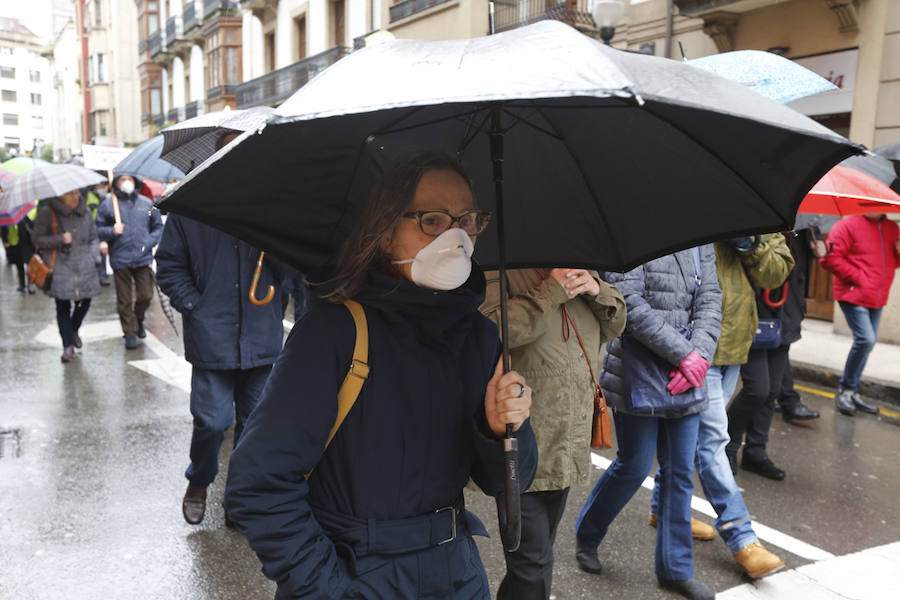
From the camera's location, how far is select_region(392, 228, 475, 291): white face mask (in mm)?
1791

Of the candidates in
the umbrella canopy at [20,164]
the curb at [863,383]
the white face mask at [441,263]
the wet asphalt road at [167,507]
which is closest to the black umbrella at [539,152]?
the white face mask at [441,263]

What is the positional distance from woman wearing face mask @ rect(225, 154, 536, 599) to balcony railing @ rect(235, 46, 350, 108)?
22024 mm

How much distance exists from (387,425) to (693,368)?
6.76 feet

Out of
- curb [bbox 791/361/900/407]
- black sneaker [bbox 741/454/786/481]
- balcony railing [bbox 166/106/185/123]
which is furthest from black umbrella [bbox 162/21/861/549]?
balcony railing [bbox 166/106/185/123]

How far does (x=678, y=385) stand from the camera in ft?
11.3

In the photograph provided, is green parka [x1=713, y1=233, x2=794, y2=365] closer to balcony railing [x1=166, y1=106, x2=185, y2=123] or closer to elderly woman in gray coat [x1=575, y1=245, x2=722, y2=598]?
elderly woman in gray coat [x1=575, y1=245, x2=722, y2=598]

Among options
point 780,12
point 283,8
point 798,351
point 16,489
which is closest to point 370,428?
point 16,489

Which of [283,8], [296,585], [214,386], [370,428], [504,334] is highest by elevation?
[283,8]

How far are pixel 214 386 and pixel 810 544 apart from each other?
3.13 metres

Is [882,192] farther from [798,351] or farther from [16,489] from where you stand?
[798,351]

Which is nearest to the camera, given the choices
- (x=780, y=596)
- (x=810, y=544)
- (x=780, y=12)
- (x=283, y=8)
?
(x=780, y=596)

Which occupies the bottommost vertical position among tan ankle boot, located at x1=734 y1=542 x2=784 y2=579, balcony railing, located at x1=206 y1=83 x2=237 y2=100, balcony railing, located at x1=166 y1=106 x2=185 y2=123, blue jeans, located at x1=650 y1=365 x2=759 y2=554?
tan ankle boot, located at x1=734 y1=542 x2=784 y2=579

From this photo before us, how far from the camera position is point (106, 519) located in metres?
4.41

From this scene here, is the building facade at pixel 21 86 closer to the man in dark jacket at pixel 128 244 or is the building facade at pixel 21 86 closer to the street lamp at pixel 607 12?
the man in dark jacket at pixel 128 244
